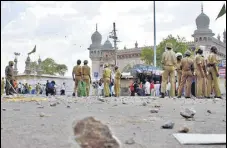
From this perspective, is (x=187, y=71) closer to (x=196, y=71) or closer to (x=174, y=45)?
(x=196, y=71)

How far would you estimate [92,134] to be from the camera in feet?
6.91

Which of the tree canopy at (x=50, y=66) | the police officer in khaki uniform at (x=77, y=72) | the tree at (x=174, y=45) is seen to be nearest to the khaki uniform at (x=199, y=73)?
the police officer in khaki uniform at (x=77, y=72)

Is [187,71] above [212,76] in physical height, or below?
above

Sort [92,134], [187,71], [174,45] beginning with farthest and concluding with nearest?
[174,45] < [187,71] < [92,134]

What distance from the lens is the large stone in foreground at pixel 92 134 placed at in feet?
6.86

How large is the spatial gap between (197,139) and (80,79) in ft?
36.1

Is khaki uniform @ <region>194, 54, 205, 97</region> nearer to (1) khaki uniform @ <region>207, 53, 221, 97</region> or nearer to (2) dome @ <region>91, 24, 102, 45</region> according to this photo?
(1) khaki uniform @ <region>207, 53, 221, 97</region>

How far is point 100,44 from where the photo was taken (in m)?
78.1

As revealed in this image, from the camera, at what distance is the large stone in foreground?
2090 millimetres

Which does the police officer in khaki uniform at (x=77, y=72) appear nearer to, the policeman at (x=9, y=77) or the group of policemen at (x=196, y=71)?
the policeman at (x=9, y=77)

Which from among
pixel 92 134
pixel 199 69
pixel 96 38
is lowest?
pixel 92 134

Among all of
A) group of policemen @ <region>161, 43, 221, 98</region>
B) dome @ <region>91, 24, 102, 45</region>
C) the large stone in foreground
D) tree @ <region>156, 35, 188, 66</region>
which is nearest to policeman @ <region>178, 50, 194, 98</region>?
group of policemen @ <region>161, 43, 221, 98</region>

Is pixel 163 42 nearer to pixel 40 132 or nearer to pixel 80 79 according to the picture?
pixel 80 79

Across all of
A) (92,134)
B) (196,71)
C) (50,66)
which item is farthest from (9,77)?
(50,66)
